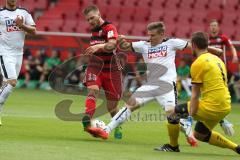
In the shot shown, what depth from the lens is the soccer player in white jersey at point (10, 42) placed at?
14.0 m

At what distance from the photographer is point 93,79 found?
12867 mm

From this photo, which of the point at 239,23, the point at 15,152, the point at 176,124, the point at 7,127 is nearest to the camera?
the point at 15,152

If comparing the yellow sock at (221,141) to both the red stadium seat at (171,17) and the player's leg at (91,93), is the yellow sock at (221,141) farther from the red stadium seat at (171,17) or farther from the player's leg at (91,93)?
the red stadium seat at (171,17)

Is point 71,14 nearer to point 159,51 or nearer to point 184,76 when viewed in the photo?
point 184,76

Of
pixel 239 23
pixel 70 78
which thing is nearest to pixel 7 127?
pixel 70 78

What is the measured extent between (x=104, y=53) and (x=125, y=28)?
50.1 feet

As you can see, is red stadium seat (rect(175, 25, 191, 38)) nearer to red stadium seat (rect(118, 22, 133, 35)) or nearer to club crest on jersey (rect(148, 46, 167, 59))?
red stadium seat (rect(118, 22, 133, 35))

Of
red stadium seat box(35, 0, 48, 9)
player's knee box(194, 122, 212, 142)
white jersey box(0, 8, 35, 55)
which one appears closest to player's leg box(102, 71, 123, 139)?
white jersey box(0, 8, 35, 55)

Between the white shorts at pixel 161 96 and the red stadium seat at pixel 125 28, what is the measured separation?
15569mm

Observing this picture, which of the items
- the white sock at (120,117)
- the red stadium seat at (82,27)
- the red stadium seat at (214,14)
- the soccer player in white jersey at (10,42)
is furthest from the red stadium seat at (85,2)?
the white sock at (120,117)

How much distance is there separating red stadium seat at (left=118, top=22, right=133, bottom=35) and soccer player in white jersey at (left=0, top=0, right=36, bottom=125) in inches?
531

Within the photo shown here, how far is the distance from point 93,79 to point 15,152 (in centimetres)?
309

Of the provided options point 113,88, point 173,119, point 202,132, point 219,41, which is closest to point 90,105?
point 113,88

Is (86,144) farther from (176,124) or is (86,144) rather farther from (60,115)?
(60,115)
